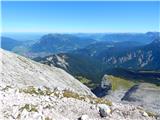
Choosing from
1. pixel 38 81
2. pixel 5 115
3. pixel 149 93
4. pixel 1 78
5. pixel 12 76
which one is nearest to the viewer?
pixel 5 115

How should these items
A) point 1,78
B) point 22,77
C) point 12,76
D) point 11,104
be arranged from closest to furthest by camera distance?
point 11,104, point 1,78, point 12,76, point 22,77

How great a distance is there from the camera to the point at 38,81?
5766 centimetres

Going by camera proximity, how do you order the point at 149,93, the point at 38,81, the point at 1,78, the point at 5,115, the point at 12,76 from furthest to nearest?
the point at 149,93 < the point at 38,81 < the point at 12,76 < the point at 1,78 < the point at 5,115

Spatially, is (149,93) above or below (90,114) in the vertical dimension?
below

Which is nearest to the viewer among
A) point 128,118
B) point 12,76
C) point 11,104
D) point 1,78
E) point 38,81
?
point 11,104

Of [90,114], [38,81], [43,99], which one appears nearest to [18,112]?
[43,99]

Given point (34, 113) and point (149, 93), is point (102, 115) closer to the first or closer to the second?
point (34, 113)

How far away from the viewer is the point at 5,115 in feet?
98.7

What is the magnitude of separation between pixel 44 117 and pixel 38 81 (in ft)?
87.7

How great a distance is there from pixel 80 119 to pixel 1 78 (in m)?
15.0

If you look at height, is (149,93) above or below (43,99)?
below

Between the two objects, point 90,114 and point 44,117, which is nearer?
point 44,117

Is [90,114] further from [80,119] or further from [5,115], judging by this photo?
[5,115]

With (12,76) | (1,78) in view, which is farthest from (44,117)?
(12,76)
